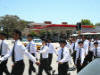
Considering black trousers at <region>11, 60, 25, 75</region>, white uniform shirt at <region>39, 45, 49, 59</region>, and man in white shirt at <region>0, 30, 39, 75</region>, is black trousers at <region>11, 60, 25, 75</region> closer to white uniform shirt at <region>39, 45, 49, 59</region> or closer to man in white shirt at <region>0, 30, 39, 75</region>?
man in white shirt at <region>0, 30, 39, 75</region>

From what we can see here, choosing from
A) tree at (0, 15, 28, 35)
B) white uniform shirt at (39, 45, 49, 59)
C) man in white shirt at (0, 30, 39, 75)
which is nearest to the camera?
man in white shirt at (0, 30, 39, 75)

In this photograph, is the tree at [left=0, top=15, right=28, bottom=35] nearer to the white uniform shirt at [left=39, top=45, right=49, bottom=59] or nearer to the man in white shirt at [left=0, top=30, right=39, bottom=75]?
the white uniform shirt at [left=39, top=45, right=49, bottom=59]

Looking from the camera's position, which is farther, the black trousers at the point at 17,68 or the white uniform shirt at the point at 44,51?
the white uniform shirt at the point at 44,51

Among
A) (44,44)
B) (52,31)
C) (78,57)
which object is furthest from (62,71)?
(52,31)

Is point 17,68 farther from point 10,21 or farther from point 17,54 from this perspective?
point 10,21

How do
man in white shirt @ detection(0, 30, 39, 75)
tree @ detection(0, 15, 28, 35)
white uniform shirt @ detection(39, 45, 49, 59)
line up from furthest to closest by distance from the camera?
1. tree @ detection(0, 15, 28, 35)
2. white uniform shirt @ detection(39, 45, 49, 59)
3. man in white shirt @ detection(0, 30, 39, 75)

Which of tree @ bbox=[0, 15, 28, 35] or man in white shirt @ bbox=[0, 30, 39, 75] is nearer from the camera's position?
man in white shirt @ bbox=[0, 30, 39, 75]

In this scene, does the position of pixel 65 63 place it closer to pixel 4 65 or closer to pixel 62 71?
pixel 62 71

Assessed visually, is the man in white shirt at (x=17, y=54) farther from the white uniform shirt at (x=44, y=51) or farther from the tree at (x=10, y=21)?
the tree at (x=10, y=21)

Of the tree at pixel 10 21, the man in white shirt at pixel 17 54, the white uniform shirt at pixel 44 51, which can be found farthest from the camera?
the tree at pixel 10 21

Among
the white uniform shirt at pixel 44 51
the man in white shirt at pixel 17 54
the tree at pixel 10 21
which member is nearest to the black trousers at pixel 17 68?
the man in white shirt at pixel 17 54

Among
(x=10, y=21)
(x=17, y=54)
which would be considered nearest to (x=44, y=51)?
(x=17, y=54)

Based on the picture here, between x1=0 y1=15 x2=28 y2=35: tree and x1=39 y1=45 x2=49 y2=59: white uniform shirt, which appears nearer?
x1=39 y1=45 x2=49 y2=59: white uniform shirt

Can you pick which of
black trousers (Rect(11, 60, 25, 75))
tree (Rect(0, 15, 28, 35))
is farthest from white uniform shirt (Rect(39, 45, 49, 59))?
tree (Rect(0, 15, 28, 35))
